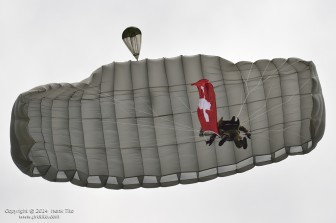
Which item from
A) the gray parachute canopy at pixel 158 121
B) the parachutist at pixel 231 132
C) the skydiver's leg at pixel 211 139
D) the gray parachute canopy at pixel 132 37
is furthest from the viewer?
the gray parachute canopy at pixel 158 121

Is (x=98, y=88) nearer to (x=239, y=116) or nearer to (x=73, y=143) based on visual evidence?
(x=73, y=143)

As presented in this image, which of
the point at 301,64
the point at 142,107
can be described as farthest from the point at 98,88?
the point at 301,64

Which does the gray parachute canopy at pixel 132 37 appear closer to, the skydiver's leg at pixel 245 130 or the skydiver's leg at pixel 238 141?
the skydiver's leg at pixel 245 130

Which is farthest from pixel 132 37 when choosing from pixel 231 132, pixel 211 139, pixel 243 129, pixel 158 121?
pixel 243 129

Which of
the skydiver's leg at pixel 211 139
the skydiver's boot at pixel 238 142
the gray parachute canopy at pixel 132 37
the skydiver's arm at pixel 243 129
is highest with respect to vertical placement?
the gray parachute canopy at pixel 132 37

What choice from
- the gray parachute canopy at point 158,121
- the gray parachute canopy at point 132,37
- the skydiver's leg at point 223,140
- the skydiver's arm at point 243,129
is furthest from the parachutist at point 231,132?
the gray parachute canopy at point 132,37

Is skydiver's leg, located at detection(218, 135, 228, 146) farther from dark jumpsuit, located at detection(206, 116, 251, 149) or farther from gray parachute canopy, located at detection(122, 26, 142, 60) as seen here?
gray parachute canopy, located at detection(122, 26, 142, 60)

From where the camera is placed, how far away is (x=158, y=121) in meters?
30.4

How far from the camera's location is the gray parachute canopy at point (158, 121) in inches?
1193

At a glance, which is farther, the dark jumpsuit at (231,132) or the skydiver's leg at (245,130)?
the skydiver's leg at (245,130)

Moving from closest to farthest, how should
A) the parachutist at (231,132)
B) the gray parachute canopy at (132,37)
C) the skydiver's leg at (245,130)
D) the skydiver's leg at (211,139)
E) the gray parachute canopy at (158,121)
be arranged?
the parachutist at (231,132) → the skydiver's leg at (211,139) → the skydiver's leg at (245,130) → the gray parachute canopy at (132,37) → the gray parachute canopy at (158,121)

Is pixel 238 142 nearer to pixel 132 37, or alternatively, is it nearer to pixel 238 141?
pixel 238 141

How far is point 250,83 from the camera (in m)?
30.4

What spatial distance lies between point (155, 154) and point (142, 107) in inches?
56.2
